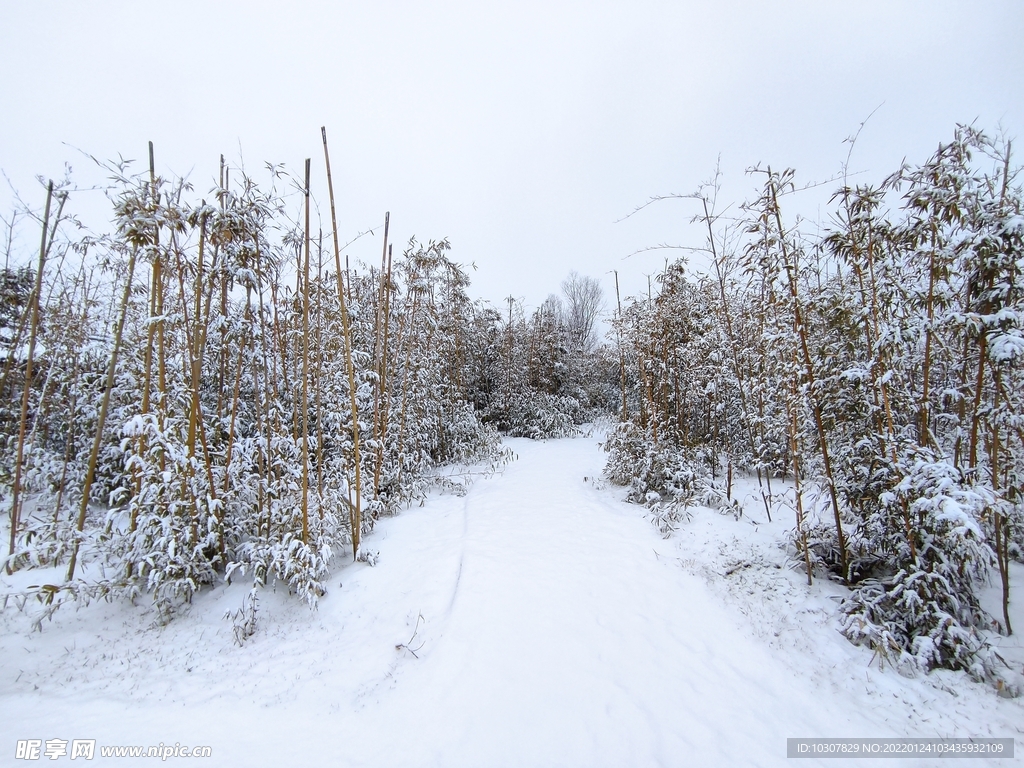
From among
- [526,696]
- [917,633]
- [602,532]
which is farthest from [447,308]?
[917,633]

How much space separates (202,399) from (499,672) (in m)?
3.79

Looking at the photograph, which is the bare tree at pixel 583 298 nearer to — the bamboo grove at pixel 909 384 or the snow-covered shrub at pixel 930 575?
the bamboo grove at pixel 909 384

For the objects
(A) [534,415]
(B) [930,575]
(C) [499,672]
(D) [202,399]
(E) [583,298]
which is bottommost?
(C) [499,672]

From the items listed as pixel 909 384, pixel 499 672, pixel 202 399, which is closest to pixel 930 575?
pixel 909 384

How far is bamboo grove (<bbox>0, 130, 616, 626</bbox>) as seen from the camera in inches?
107

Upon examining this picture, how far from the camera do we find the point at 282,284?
129 inches

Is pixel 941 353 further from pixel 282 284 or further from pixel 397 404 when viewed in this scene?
pixel 397 404

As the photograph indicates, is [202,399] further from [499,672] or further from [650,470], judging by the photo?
[650,470]

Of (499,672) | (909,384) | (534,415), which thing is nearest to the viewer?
(499,672)

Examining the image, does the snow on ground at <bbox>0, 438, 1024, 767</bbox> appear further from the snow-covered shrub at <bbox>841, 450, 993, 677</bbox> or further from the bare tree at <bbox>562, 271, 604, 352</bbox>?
the bare tree at <bbox>562, 271, 604, 352</bbox>

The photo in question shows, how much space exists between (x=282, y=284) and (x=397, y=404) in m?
2.67

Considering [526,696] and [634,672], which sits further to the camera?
[634,672]

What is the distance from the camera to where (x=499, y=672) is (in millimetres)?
2264

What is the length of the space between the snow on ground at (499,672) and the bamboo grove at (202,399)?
0.30 metres
